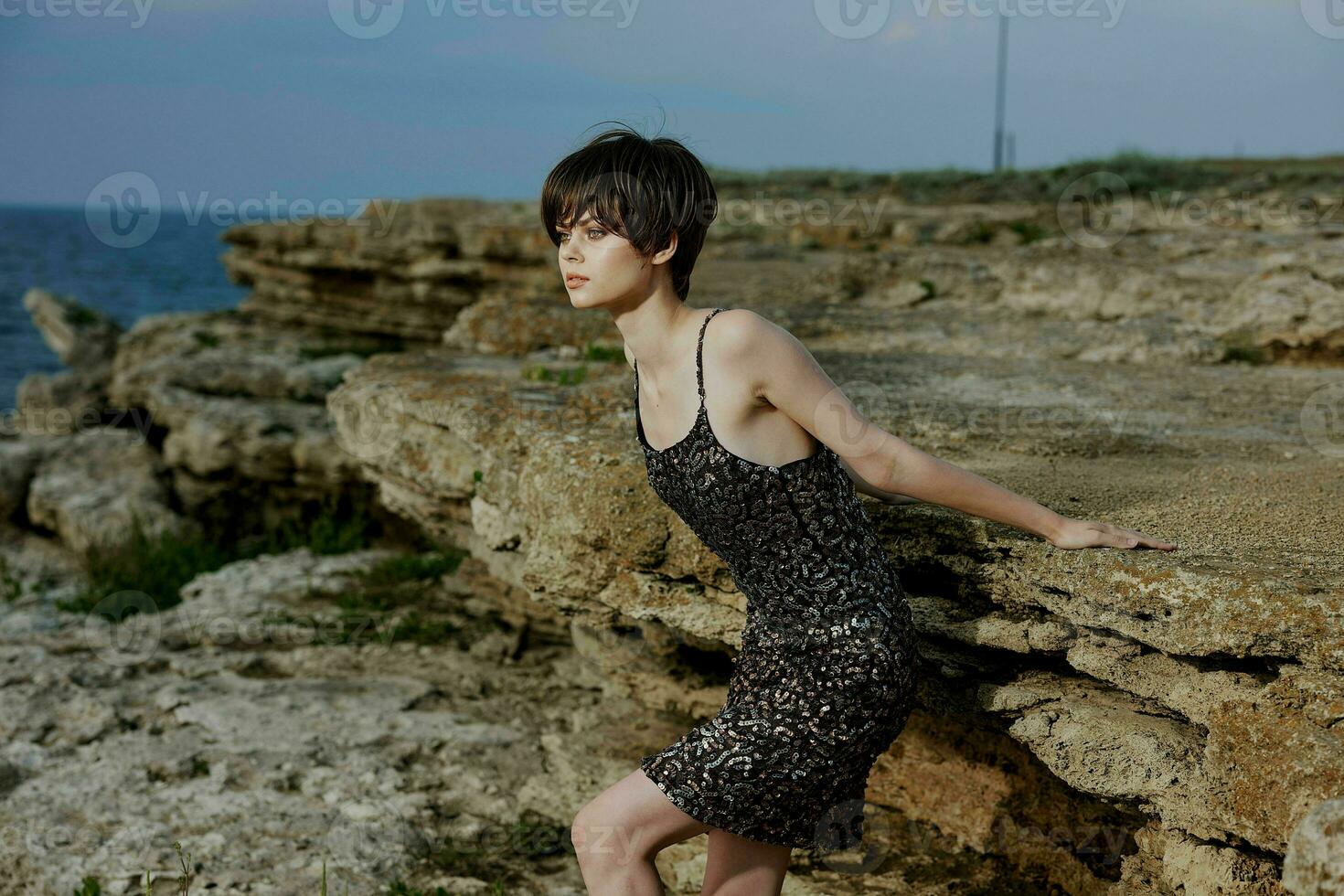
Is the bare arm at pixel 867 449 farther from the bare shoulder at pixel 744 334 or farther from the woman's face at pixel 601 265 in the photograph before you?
the woman's face at pixel 601 265

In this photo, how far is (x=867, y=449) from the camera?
9.09 ft

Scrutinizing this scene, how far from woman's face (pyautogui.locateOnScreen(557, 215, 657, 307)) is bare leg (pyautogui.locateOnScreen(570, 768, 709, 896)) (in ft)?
3.62

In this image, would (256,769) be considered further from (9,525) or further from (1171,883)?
(9,525)

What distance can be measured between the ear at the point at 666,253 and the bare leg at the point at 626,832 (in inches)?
46.2

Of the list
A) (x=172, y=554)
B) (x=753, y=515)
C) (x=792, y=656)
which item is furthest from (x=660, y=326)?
(x=172, y=554)

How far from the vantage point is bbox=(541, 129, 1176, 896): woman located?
271cm

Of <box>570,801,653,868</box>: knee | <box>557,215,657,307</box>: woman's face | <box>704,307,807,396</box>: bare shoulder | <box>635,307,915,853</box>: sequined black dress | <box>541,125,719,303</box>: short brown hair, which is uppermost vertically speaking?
<box>541,125,719,303</box>: short brown hair

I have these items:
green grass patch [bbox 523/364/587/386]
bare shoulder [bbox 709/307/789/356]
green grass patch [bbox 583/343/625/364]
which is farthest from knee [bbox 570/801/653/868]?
green grass patch [bbox 583/343/625/364]

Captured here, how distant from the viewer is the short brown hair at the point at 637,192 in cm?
275

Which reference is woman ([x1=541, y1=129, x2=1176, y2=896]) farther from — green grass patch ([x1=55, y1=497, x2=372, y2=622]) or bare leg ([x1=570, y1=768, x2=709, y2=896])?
green grass patch ([x1=55, y1=497, x2=372, y2=622])

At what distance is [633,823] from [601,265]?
126 cm

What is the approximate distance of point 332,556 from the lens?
304 inches

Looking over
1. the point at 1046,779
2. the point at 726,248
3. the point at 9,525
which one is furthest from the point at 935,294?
the point at 9,525

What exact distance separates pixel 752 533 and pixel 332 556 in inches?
215
